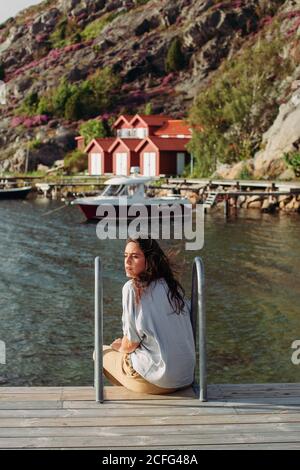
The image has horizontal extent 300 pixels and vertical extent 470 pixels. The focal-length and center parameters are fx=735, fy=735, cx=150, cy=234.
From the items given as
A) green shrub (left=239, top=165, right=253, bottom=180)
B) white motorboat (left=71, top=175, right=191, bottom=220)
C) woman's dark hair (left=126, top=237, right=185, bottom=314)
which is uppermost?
woman's dark hair (left=126, top=237, right=185, bottom=314)

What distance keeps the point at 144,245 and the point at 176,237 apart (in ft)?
105

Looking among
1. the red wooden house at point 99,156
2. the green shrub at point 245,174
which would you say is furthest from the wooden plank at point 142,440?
the red wooden house at point 99,156

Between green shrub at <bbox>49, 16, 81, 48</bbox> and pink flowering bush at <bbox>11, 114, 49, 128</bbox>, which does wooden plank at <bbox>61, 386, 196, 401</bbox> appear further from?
green shrub at <bbox>49, 16, 81, 48</bbox>

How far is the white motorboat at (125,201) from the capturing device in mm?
46625

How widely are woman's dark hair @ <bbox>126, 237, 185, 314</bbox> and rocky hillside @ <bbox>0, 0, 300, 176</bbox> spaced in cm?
8701

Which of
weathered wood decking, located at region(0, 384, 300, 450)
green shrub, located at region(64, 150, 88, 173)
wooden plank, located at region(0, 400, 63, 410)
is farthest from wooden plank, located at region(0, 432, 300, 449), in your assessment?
green shrub, located at region(64, 150, 88, 173)

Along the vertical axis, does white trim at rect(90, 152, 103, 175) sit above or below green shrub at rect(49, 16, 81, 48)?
below

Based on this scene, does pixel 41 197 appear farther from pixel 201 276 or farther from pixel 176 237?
pixel 201 276

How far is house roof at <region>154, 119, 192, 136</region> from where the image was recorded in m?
80.4

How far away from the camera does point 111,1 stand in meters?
136

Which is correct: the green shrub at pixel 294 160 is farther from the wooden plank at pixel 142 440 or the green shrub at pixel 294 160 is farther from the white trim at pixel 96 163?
the wooden plank at pixel 142 440

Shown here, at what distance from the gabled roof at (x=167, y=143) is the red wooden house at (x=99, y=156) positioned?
5.69 metres

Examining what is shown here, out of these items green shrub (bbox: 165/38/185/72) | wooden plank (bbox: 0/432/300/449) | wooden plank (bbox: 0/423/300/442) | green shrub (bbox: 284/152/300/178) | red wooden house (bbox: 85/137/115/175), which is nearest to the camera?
wooden plank (bbox: 0/432/300/449)

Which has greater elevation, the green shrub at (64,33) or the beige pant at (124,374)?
the green shrub at (64,33)
